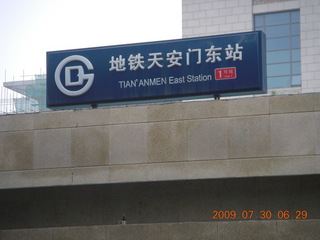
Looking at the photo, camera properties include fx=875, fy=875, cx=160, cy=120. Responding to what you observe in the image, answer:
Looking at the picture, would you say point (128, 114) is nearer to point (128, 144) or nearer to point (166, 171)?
point (128, 144)

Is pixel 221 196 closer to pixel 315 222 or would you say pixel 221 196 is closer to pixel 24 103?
pixel 315 222

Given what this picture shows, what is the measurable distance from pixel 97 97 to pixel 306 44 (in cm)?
3301

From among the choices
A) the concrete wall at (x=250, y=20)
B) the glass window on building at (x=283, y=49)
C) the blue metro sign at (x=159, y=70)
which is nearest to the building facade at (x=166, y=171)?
the blue metro sign at (x=159, y=70)

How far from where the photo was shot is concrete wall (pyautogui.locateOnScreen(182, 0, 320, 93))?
64.4m

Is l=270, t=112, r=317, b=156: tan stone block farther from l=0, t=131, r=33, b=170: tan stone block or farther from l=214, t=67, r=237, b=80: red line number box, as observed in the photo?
l=0, t=131, r=33, b=170: tan stone block

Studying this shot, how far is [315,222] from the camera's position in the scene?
2900 cm

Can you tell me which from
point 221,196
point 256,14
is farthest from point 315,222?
point 256,14

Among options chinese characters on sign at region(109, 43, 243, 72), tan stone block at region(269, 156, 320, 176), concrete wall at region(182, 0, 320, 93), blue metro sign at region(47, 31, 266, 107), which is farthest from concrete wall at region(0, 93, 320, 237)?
concrete wall at region(182, 0, 320, 93)

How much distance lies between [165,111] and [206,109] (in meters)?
1.61

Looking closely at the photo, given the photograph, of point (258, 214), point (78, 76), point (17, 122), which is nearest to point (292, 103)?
point (258, 214)

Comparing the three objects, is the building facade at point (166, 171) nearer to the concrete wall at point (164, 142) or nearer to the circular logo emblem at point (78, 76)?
the concrete wall at point (164, 142)

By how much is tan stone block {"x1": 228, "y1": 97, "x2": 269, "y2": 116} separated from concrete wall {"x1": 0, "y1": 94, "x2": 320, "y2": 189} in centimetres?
4

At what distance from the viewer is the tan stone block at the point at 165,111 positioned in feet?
108

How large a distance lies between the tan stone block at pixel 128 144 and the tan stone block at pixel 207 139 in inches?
72.5
